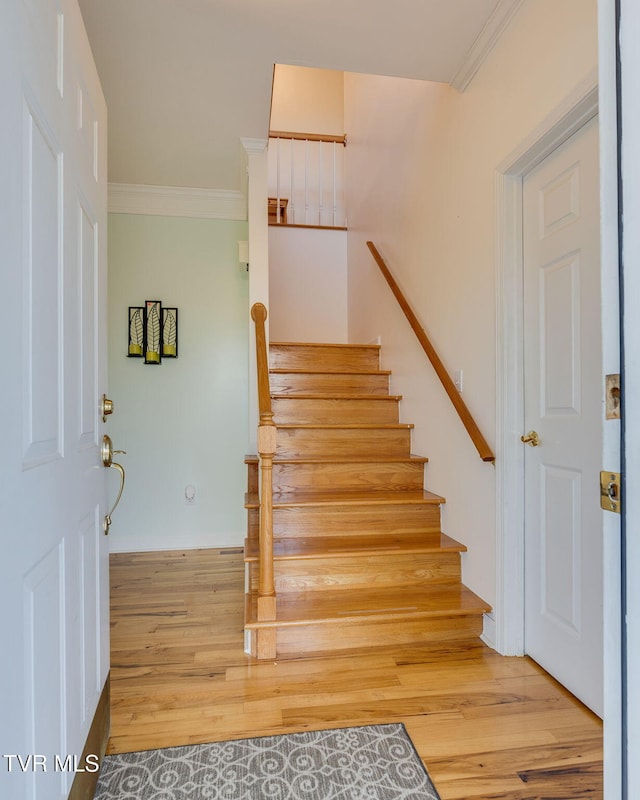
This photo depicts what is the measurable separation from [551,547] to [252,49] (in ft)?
8.13

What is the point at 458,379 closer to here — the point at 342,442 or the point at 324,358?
the point at 342,442

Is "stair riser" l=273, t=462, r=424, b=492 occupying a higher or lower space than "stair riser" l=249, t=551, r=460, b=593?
higher

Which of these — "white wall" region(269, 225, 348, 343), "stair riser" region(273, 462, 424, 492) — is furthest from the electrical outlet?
"white wall" region(269, 225, 348, 343)

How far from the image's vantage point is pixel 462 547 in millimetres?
2176

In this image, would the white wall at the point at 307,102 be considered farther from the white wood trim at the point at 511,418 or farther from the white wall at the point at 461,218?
the white wood trim at the point at 511,418

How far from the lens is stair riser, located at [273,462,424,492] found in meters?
2.57

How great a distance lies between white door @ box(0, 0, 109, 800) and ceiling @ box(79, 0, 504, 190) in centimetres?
88

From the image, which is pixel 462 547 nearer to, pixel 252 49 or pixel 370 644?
pixel 370 644

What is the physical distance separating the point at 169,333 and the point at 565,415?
8.98 ft

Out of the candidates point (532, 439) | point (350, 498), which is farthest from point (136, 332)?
point (532, 439)

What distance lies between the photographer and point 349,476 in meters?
2.62

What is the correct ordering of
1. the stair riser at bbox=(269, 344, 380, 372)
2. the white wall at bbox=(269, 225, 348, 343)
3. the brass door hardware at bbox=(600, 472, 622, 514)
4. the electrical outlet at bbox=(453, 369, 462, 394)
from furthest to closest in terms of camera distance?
the white wall at bbox=(269, 225, 348, 343) → the stair riser at bbox=(269, 344, 380, 372) → the electrical outlet at bbox=(453, 369, 462, 394) → the brass door hardware at bbox=(600, 472, 622, 514)

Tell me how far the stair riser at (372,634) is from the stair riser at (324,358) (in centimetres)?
188

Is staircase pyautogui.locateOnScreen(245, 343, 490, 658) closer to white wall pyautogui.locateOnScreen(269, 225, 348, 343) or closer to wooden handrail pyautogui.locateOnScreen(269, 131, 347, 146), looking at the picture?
white wall pyautogui.locateOnScreen(269, 225, 348, 343)
